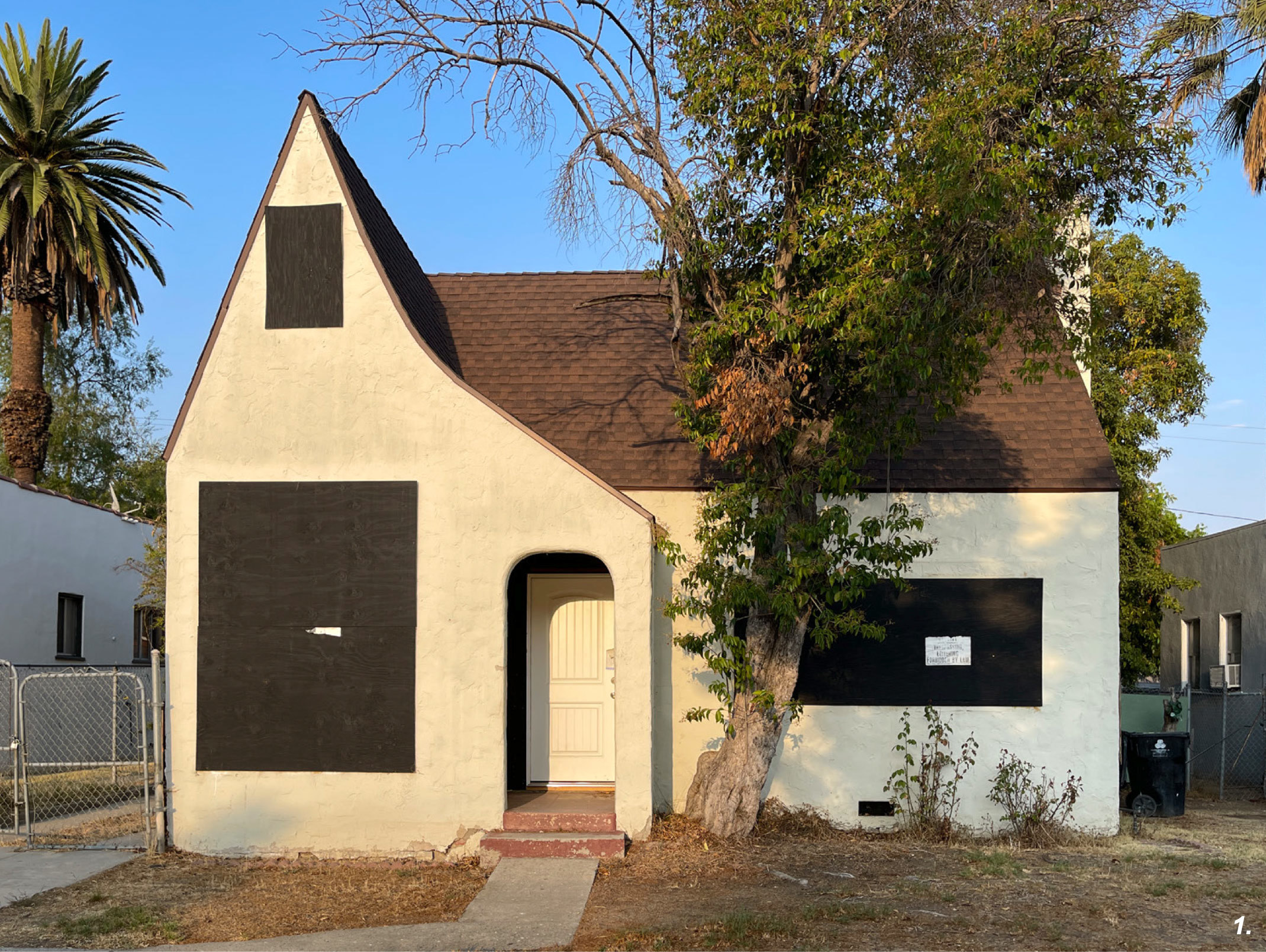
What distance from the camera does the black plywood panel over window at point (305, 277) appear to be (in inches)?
438

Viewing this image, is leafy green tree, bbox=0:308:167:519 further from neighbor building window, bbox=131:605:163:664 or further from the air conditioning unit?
the air conditioning unit

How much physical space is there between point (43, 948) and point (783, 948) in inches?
203

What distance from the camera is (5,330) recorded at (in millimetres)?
36625

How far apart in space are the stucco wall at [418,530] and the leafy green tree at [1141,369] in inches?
595

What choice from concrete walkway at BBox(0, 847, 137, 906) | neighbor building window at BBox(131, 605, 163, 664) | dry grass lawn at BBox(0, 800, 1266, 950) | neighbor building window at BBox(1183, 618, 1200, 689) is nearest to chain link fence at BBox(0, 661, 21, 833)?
concrete walkway at BBox(0, 847, 137, 906)

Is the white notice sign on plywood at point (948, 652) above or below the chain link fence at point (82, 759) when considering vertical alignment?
above

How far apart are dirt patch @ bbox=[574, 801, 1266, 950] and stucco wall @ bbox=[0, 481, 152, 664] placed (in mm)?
13360

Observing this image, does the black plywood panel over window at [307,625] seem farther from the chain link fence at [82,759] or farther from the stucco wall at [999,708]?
the stucco wall at [999,708]

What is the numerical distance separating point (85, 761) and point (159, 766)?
1003 centimetres

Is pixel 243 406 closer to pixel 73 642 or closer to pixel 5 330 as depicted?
pixel 73 642

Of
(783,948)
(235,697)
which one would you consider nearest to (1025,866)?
(783,948)

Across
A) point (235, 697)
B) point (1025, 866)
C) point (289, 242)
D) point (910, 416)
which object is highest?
point (289, 242)

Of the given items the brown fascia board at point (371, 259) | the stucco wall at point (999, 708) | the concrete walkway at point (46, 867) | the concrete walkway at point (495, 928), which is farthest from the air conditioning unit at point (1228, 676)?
the concrete walkway at point (46, 867)

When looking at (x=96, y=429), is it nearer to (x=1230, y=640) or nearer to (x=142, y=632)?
(x=142, y=632)
